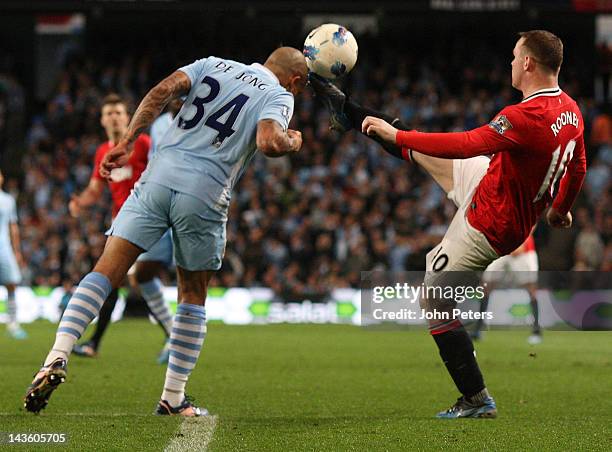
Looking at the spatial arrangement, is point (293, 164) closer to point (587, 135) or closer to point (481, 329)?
point (587, 135)

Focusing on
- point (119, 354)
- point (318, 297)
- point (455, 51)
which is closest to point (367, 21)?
Result: point (455, 51)

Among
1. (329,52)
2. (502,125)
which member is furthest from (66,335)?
(502,125)

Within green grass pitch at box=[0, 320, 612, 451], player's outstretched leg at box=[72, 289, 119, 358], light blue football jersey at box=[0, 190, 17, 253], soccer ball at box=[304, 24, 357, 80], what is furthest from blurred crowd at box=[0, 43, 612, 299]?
Result: soccer ball at box=[304, 24, 357, 80]

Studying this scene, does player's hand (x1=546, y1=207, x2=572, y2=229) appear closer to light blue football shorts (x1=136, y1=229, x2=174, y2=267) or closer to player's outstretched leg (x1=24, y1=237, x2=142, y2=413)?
player's outstretched leg (x1=24, y1=237, x2=142, y2=413)

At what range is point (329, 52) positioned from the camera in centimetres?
701

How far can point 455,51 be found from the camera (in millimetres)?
27484

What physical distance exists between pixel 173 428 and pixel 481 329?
9574mm

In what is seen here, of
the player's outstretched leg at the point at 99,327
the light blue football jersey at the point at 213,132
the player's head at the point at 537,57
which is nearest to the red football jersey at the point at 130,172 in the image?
the player's outstretched leg at the point at 99,327

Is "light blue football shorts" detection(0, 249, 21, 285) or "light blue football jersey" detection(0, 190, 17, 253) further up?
"light blue football jersey" detection(0, 190, 17, 253)

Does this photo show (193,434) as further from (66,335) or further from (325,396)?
(325,396)

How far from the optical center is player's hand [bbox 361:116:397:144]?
20.5ft

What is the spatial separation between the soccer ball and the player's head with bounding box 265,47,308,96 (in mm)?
267

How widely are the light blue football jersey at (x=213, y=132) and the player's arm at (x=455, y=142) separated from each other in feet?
2.12

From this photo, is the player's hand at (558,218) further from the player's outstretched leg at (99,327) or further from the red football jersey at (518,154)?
the player's outstretched leg at (99,327)
